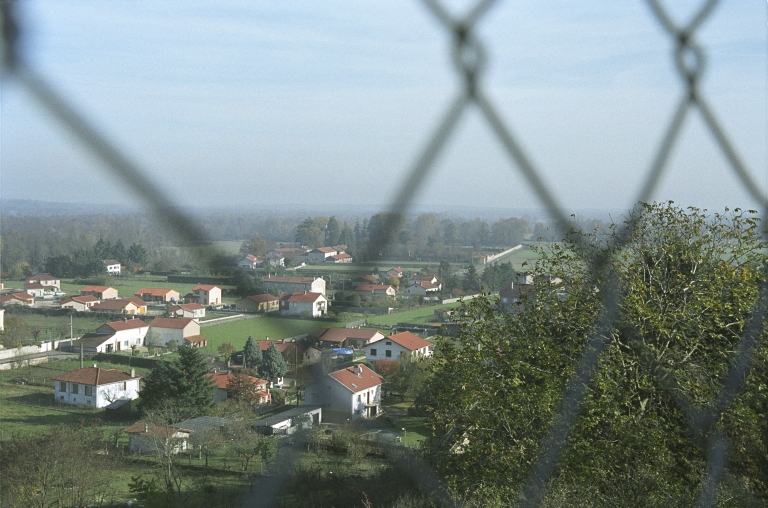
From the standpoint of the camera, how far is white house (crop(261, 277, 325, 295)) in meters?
0.47

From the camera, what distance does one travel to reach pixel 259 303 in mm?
439

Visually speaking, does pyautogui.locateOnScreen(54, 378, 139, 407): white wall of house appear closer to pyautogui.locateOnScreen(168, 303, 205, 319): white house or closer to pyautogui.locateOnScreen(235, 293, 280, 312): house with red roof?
pyautogui.locateOnScreen(168, 303, 205, 319): white house

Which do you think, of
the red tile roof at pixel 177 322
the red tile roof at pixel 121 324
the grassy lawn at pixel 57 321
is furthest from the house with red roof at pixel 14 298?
the red tile roof at pixel 121 324

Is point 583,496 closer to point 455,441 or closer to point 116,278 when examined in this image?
point 455,441

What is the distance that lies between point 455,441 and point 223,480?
1794 millimetres

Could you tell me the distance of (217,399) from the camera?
691cm

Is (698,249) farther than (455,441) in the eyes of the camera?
No

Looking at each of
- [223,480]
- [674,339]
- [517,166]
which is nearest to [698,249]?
[674,339]

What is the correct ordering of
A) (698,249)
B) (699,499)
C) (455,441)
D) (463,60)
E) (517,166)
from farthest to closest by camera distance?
1. (455,441)
2. (698,249)
3. (699,499)
4. (517,166)
5. (463,60)

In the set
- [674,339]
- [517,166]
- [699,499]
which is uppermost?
[517,166]

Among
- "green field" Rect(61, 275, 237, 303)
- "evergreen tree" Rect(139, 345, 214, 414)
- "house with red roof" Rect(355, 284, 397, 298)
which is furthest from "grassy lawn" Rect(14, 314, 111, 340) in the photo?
"evergreen tree" Rect(139, 345, 214, 414)

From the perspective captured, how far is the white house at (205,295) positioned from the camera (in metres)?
0.53

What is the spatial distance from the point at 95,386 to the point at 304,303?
7217mm

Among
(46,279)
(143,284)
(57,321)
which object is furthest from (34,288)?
(57,321)
